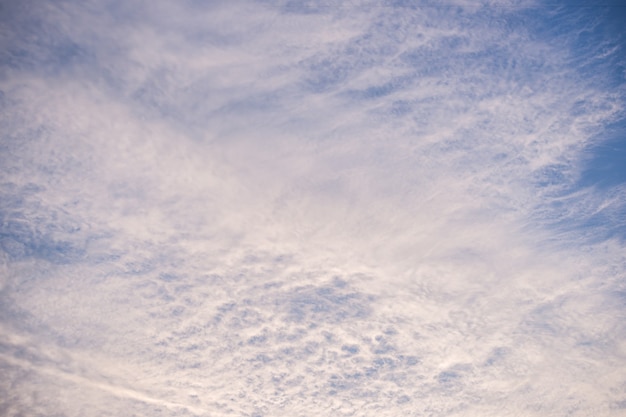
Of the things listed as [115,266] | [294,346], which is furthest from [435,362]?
[115,266]

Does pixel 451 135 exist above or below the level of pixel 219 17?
below

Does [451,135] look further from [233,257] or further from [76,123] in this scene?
[76,123]

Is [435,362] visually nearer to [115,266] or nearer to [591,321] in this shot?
[591,321]

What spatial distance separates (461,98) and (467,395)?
484 centimetres

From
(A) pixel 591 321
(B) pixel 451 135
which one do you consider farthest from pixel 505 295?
(B) pixel 451 135

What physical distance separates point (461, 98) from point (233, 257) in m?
4.80

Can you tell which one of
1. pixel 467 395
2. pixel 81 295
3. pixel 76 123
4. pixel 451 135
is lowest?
pixel 467 395

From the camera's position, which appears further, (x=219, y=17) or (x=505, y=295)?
(x=219, y=17)

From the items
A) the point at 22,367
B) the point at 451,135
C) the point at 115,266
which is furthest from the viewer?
the point at 451,135

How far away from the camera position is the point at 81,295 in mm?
5496

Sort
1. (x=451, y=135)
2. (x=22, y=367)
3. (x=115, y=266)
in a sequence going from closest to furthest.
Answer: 1. (x=22, y=367)
2. (x=115, y=266)
3. (x=451, y=135)

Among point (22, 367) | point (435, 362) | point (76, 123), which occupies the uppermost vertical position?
point (76, 123)

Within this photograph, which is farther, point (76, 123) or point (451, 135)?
point (451, 135)

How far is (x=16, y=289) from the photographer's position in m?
5.41
